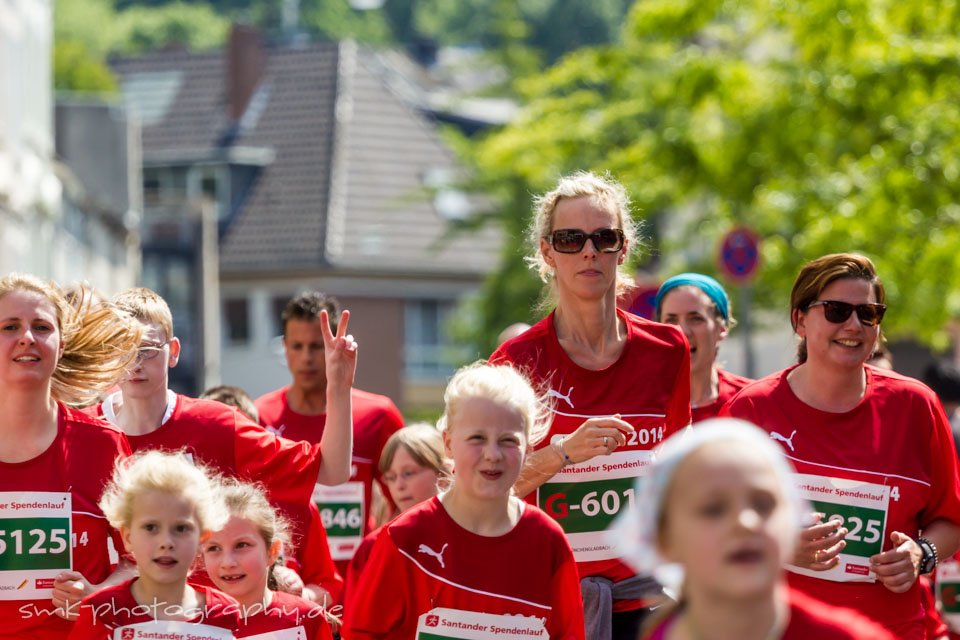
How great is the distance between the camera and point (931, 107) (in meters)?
15.9

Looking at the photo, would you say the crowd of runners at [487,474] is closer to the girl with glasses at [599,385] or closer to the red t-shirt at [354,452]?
the girl with glasses at [599,385]

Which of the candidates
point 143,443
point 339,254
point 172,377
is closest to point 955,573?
point 143,443

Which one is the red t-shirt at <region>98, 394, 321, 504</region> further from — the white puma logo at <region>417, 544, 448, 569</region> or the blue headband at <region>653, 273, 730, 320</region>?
the blue headband at <region>653, 273, 730, 320</region>

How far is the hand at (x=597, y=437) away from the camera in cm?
584

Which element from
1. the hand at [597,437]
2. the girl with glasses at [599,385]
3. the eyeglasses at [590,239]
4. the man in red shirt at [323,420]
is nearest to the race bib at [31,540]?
the girl with glasses at [599,385]

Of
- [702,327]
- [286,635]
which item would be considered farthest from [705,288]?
[286,635]

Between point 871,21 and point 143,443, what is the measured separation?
416 inches

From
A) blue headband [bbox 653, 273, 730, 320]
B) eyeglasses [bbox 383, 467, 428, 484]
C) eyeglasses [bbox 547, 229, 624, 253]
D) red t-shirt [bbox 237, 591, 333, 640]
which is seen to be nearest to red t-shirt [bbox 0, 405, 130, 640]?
red t-shirt [bbox 237, 591, 333, 640]

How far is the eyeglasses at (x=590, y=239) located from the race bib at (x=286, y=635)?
156cm

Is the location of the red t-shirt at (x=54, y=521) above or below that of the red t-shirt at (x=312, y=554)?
above

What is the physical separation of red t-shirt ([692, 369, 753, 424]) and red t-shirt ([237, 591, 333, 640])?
2.20 metres

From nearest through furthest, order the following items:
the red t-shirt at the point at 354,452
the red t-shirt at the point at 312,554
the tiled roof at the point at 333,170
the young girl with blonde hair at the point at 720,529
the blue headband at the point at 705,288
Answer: the young girl with blonde hair at the point at 720,529, the red t-shirt at the point at 312,554, the blue headband at the point at 705,288, the red t-shirt at the point at 354,452, the tiled roof at the point at 333,170

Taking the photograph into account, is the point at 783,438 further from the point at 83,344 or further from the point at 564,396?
the point at 83,344

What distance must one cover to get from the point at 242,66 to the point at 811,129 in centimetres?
4219
